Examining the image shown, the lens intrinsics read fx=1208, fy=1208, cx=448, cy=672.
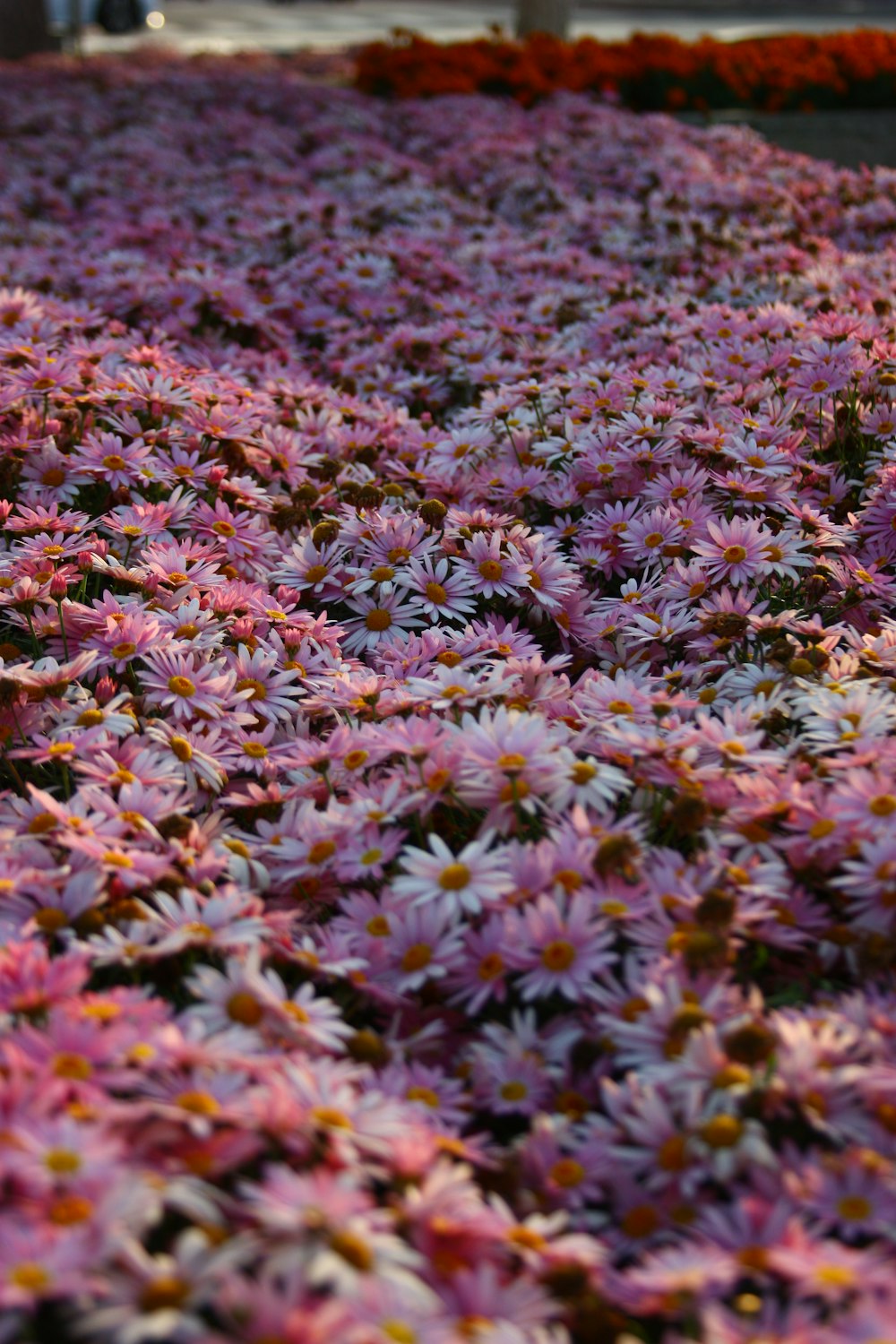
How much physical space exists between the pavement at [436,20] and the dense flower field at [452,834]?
13.1m

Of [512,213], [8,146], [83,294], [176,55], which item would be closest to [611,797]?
[83,294]

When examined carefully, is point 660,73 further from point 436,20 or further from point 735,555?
point 436,20

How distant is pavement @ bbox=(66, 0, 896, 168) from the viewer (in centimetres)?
2200

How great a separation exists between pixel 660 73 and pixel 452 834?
29.3 feet

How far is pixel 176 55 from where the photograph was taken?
1324 centimetres

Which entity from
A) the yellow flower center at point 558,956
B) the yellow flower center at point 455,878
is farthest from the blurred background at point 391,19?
the yellow flower center at point 558,956

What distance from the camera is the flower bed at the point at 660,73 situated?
9.35 m

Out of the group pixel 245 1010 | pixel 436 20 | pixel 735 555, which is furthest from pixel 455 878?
pixel 436 20

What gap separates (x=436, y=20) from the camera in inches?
1086

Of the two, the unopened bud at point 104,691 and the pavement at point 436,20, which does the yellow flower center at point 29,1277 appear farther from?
the pavement at point 436,20

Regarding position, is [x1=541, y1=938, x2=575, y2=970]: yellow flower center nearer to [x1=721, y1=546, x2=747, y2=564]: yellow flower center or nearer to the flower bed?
[x1=721, y1=546, x2=747, y2=564]: yellow flower center

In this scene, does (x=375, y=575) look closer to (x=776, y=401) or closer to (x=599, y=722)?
(x=599, y=722)

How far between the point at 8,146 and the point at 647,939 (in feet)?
26.7

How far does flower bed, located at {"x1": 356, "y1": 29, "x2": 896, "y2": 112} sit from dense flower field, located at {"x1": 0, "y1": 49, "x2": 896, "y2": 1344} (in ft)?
19.0
